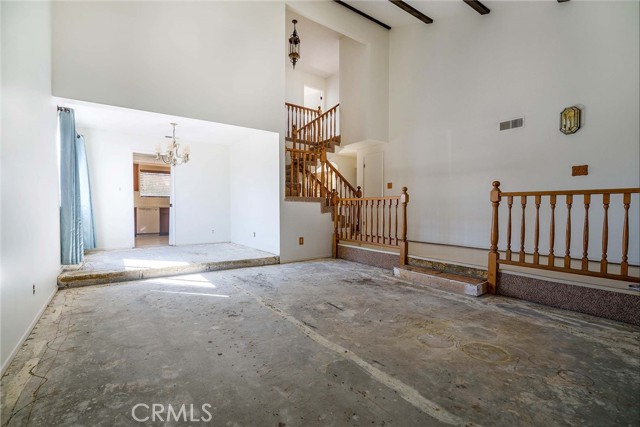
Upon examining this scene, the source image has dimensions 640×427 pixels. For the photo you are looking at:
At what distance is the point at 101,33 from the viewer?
4.06 meters

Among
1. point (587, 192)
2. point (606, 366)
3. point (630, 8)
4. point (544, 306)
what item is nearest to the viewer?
point (606, 366)

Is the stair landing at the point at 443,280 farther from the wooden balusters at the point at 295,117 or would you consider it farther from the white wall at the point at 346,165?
the wooden balusters at the point at 295,117

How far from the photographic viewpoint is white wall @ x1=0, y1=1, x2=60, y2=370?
2.15 meters

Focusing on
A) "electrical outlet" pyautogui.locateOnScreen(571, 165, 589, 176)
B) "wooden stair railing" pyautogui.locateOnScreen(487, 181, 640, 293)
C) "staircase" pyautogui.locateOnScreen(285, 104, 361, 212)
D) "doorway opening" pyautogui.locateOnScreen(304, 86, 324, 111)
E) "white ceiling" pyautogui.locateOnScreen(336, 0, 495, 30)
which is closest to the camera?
"wooden stair railing" pyautogui.locateOnScreen(487, 181, 640, 293)

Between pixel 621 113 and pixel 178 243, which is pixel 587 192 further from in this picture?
pixel 178 243

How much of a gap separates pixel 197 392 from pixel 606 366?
2776 millimetres

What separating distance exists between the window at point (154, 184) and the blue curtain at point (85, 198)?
12.7 feet

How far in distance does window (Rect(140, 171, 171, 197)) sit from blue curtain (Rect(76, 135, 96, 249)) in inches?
153

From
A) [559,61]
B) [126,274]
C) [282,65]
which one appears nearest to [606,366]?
[559,61]

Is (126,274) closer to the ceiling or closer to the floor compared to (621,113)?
closer to the floor

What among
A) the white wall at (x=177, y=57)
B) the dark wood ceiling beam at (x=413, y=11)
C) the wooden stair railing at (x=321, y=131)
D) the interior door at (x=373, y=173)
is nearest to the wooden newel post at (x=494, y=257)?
the interior door at (x=373, y=173)

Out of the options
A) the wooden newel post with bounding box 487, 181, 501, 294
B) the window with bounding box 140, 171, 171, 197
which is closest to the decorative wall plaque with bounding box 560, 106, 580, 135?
the wooden newel post with bounding box 487, 181, 501, 294

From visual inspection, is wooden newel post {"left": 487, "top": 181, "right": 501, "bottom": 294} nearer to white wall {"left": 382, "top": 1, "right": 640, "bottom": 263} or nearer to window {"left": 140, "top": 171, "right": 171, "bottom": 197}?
white wall {"left": 382, "top": 1, "right": 640, "bottom": 263}

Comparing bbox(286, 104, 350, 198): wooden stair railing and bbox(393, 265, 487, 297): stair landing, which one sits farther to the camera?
bbox(286, 104, 350, 198): wooden stair railing
